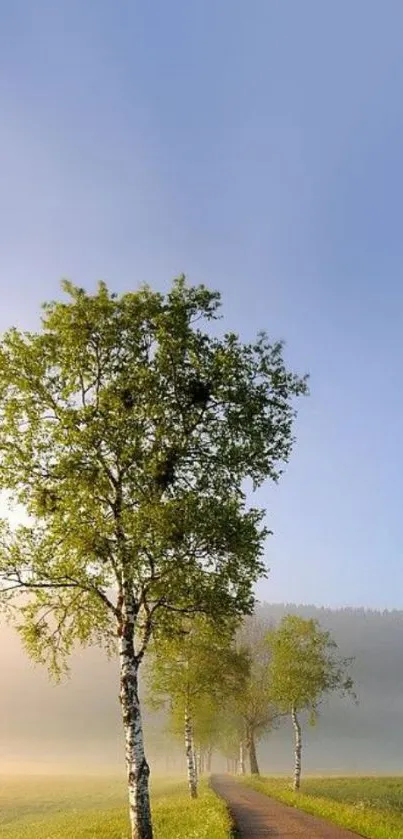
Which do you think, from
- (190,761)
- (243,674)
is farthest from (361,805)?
(243,674)

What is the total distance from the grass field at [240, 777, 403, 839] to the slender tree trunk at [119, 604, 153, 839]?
8934 millimetres

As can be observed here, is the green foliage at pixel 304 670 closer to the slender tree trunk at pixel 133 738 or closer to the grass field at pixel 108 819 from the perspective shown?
the grass field at pixel 108 819

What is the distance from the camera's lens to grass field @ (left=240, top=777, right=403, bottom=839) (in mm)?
26433

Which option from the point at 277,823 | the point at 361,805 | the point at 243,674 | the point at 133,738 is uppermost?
the point at 243,674

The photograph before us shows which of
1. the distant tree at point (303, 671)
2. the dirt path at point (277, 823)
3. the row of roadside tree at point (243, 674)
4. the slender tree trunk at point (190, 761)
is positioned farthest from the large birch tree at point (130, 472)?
the distant tree at point (303, 671)

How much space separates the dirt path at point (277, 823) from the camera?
83.1 feet

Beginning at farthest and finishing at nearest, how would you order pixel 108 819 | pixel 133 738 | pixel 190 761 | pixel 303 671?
pixel 303 671 → pixel 190 761 → pixel 108 819 → pixel 133 738

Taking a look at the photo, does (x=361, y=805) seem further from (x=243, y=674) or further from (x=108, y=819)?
(x=243, y=674)

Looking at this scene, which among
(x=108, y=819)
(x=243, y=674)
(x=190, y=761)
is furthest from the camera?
(x=243, y=674)

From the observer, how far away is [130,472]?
83.9 ft

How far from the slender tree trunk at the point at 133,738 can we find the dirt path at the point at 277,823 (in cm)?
482

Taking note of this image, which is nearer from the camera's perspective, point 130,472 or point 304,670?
point 130,472

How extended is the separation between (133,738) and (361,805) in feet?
72.1

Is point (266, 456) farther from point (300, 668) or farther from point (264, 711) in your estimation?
point (264, 711)
